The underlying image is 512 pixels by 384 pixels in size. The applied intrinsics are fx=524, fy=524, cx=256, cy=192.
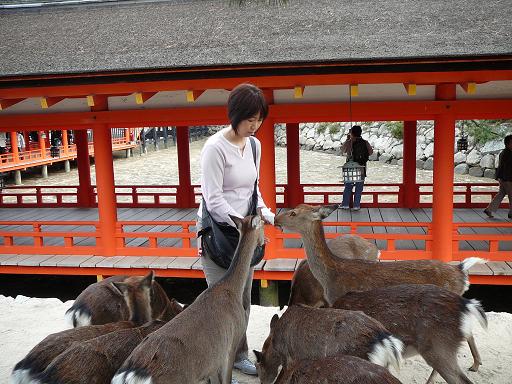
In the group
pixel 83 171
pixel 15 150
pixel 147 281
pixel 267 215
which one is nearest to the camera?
pixel 267 215

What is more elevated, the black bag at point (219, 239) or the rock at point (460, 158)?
the black bag at point (219, 239)

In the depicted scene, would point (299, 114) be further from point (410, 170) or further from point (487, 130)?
point (487, 130)

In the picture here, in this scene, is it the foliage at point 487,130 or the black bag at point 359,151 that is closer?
the black bag at point 359,151

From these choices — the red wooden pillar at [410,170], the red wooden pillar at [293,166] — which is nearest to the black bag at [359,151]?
the red wooden pillar at [410,170]

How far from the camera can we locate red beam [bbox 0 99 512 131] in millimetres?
7727

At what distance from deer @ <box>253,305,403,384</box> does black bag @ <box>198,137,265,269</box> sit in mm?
527

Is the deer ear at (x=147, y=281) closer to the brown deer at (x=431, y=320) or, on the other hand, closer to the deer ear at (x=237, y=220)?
the deer ear at (x=237, y=220)

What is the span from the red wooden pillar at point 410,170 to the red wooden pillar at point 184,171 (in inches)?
178

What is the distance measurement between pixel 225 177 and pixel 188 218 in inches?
282

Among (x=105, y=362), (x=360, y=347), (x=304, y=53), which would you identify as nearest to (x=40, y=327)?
(x=105, y=362)

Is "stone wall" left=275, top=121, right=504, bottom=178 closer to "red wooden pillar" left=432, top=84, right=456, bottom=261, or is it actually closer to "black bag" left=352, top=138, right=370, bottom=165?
"black bag" left=352, top=138, right=370, bottom=165

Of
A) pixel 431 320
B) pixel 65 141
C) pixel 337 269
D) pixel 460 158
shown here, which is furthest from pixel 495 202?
pixel 65 141

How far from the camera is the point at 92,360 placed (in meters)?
3.01

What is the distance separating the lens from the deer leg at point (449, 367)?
126 inches
